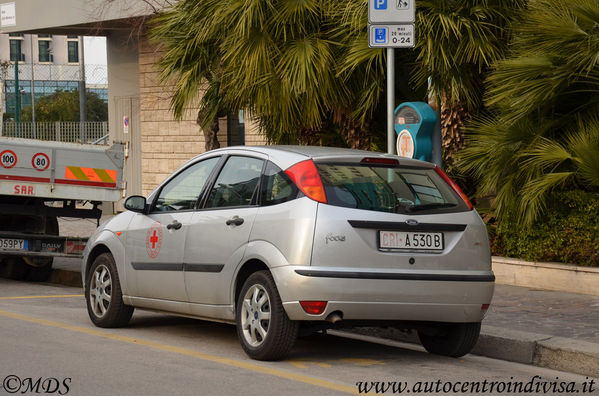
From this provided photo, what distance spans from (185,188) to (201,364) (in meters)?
1.85

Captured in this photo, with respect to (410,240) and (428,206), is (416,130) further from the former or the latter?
(410,240)

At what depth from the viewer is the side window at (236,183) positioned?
7801mm

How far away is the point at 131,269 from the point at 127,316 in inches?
19.0

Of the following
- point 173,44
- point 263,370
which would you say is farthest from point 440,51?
point 263,370

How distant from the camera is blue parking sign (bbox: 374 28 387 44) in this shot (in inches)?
392

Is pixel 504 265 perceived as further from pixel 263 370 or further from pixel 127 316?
pixel 263 370

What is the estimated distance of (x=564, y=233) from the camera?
37.3 ft

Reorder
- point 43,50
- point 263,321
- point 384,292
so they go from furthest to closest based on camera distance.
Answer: point 43,50, point 263,321, point 384,292

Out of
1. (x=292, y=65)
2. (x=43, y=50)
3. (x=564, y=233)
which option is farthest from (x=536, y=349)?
(x=43, y=50)

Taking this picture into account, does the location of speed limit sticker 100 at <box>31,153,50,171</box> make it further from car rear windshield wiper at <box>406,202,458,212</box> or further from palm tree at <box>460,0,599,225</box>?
car rear windshield wiper at <box>406,202,458,212</box>

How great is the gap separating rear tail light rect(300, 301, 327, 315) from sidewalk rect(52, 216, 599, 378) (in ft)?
6.00

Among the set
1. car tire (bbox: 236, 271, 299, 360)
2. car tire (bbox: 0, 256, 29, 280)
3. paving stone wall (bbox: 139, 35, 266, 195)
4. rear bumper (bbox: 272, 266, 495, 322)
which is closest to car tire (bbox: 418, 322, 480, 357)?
rear bumper (bbox: 272, 266, 495, 322)

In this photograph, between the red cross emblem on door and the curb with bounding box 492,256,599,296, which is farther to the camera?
the curb with bounding box 492,256,599,296

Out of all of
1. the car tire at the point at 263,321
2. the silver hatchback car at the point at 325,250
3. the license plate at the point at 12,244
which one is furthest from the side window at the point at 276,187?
the license plate at the point at 12,244
